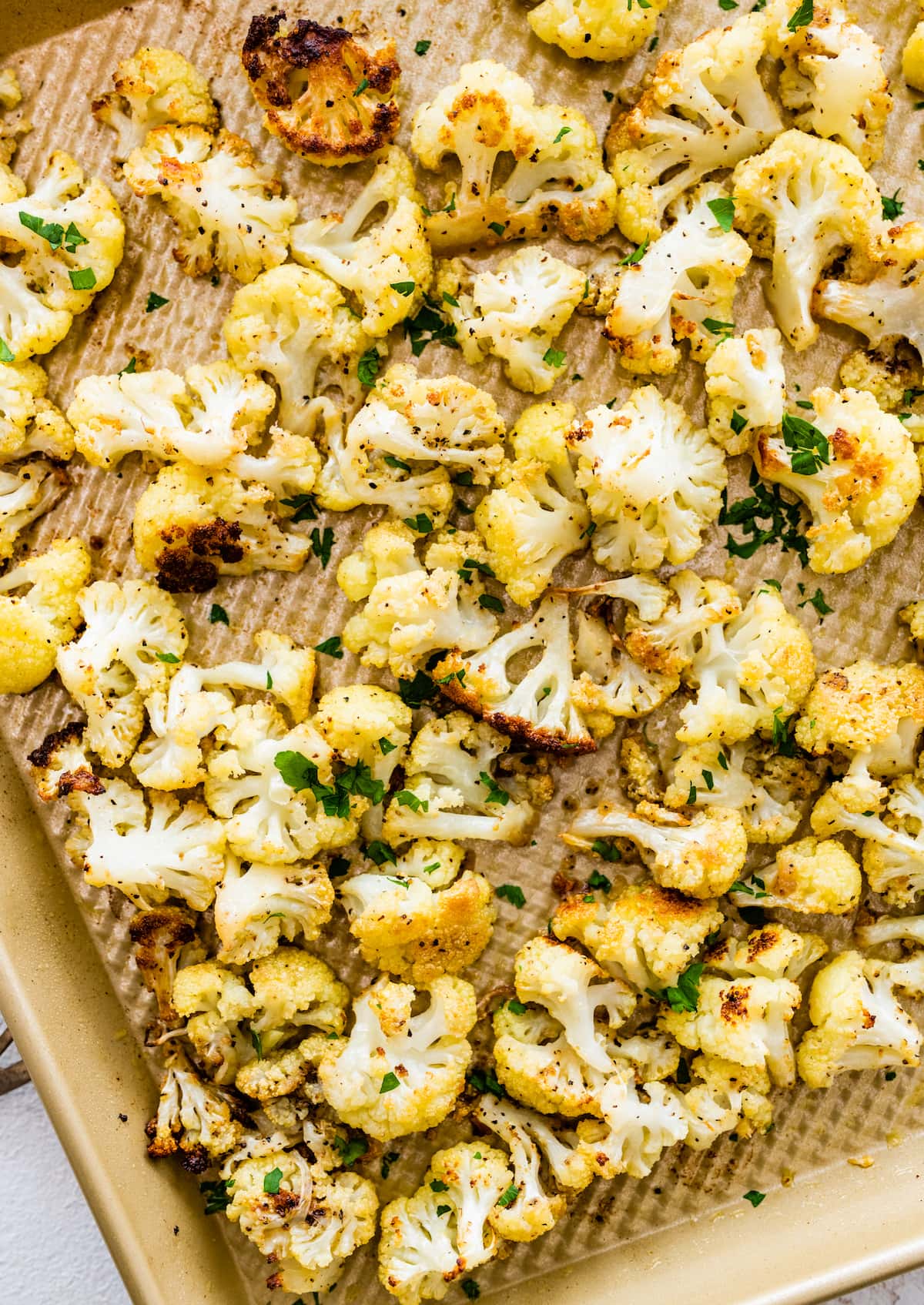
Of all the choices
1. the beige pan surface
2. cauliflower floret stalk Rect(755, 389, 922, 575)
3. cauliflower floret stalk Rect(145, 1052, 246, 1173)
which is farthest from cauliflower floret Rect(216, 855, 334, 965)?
cauliflower floret stalk Rect(755, 389, 922, 575)

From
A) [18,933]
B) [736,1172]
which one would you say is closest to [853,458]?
[736,1172]

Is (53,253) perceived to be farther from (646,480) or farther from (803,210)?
(803,210)

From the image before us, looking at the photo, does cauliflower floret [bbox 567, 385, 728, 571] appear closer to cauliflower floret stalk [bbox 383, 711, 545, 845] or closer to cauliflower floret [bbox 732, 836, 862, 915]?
cauliflower floret stalk [bbox 383, 711, 545, 845]

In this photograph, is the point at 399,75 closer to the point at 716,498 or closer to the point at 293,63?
the point at 293,63

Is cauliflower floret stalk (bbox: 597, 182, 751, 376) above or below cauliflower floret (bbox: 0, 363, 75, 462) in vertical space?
above

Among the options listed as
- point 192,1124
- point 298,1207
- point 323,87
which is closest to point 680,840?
point 298,1207

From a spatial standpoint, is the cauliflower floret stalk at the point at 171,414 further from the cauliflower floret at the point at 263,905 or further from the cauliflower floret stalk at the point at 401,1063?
the cauliflower floret stalk at the point at 401,1063
